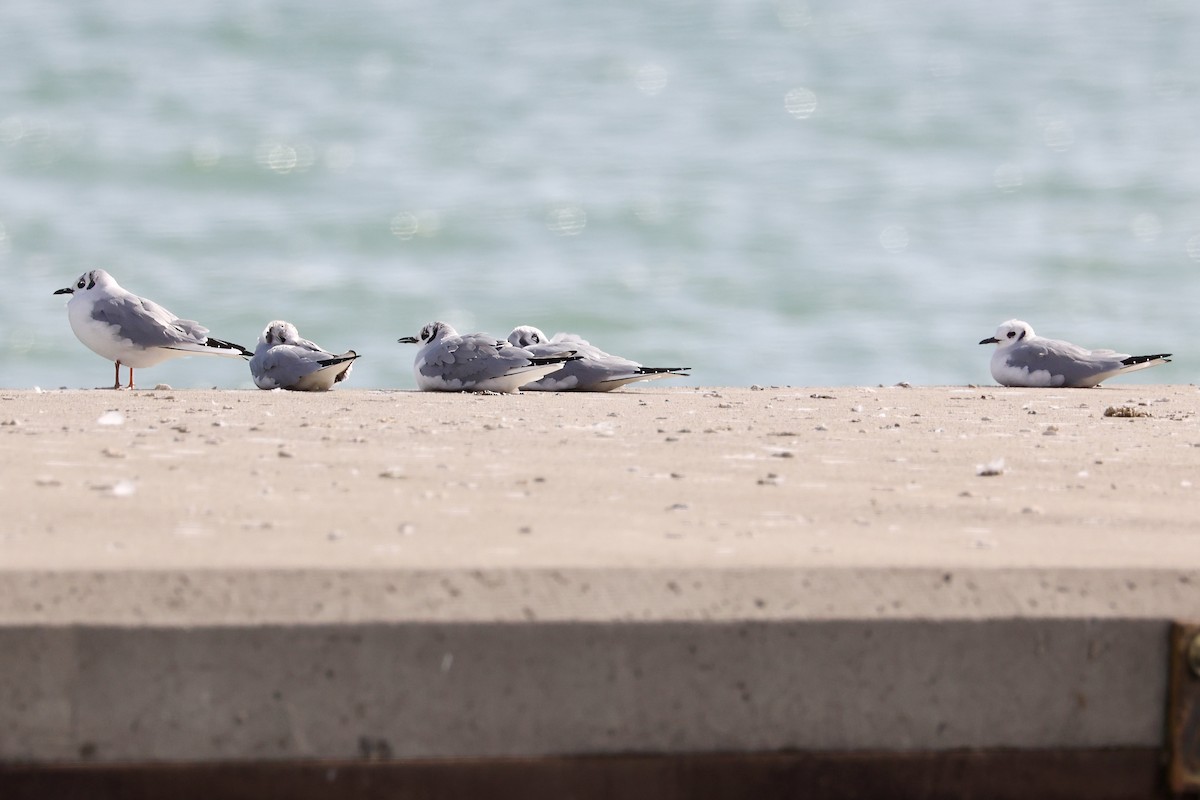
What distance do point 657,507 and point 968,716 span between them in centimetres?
119

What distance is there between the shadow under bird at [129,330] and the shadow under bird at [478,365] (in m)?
1.20

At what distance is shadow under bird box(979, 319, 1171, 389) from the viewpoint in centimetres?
964

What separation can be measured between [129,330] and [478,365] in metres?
1.96

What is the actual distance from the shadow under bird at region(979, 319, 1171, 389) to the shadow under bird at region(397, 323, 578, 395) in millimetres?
3046

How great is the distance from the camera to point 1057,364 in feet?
31.6

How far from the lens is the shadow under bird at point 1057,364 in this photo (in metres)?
9.64

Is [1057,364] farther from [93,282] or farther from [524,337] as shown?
[93,282]

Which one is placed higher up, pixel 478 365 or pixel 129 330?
pixel 129 330

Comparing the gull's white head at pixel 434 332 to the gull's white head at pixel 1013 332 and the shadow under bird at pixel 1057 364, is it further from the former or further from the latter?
the gull's white head at pixel 1013 332

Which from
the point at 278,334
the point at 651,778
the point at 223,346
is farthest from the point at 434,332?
the point at 651,778

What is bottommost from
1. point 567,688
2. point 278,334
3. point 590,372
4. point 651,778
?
point 651,778

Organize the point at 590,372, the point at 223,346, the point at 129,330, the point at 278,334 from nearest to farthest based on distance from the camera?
the point at 129,330 < the point at 590,372 < the point at 223,346 < the point at 278,334

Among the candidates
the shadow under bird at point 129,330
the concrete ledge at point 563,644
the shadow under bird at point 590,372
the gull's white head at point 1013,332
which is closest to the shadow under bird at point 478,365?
the shadow under bird at point 590,372

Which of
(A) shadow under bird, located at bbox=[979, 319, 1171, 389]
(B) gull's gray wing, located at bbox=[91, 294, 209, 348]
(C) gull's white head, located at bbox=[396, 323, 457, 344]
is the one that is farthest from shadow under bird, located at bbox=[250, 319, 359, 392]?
(A) shadow under bird, located at bbox=[979, 319, 1171, 389]
